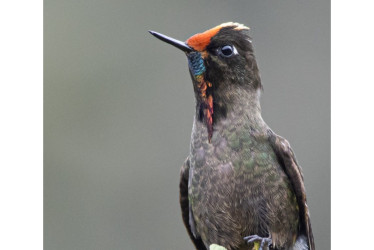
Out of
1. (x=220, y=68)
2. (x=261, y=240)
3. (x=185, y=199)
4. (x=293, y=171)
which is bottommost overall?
(x=261, y=240)

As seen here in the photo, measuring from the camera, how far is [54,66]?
11.7 ft

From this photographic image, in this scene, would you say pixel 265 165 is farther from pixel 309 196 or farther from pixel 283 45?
pixel 283 45

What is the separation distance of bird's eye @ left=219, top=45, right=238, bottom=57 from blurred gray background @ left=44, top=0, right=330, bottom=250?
35 centimetres

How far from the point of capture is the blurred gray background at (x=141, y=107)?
3371mm

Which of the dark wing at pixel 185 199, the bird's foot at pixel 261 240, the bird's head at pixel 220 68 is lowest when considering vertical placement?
the bird's foot at pixel 261 240

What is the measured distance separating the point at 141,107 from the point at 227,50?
3.32 ft

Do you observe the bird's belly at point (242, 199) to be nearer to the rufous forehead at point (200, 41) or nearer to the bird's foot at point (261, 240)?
the bird's foot at point (261, 240)

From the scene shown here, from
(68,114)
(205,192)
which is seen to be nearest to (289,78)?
(205,192)

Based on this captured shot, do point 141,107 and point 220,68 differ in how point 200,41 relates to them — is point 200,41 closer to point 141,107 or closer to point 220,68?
point 220,68

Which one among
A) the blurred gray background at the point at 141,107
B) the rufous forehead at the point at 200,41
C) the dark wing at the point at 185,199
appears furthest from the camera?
the blurred gray background at the point at 141,107

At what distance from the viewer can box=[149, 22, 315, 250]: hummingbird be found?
2.92 m

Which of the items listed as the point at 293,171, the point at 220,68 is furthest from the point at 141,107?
the point at 293,171

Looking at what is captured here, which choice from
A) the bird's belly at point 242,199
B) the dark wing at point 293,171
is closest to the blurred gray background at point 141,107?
the dark wing at point 293,171

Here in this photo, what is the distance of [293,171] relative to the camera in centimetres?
297
